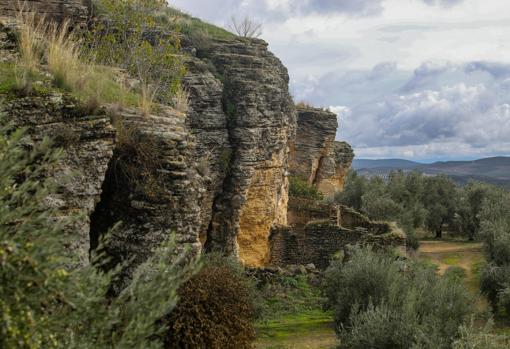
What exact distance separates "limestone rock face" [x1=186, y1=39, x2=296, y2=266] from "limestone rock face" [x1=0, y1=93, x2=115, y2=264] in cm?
1471

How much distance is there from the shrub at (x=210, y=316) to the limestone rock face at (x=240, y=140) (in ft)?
44.7

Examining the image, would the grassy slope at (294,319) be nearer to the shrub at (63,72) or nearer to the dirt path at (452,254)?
the shrub at (63,72)

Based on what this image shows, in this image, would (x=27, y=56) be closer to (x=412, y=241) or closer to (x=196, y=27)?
(x=196, y=27)

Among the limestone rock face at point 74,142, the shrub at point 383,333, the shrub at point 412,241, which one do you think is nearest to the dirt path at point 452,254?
the shrub at point 412,241

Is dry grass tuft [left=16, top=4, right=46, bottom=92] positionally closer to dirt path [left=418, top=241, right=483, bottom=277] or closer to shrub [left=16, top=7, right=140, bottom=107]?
shrub [left=16, top=7, right=140, bottom=107]

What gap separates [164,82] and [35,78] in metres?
9.64

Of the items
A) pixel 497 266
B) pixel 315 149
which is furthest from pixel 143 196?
pixel 315 149

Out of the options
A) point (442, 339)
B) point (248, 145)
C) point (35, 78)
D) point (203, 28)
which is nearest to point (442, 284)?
point (442, 339)

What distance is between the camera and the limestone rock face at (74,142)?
737 cm

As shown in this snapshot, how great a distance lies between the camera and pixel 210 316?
8.84 m

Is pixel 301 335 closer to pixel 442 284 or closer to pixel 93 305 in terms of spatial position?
pixel 442 284

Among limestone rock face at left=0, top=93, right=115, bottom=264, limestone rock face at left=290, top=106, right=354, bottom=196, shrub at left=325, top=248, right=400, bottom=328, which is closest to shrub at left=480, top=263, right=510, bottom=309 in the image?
shrub at left=325, top=248, right=400, bottom=328

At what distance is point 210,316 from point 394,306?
5572 millimetres

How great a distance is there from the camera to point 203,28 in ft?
92.2
